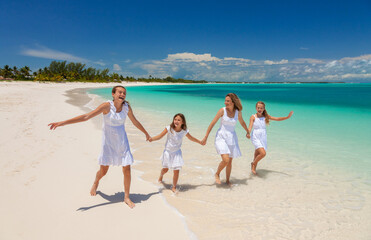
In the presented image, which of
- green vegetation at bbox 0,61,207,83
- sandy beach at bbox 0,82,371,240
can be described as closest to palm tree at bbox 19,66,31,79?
green vegetation at bbox 0,61,207,83

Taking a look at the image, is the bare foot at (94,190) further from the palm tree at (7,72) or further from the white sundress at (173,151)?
the palm tree at (7,72)

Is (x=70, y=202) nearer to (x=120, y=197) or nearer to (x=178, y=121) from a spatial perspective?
(x=120, y=197)

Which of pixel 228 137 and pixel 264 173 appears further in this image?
pixel 264 173

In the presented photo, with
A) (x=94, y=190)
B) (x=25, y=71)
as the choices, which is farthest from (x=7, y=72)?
(x=94, y=190)

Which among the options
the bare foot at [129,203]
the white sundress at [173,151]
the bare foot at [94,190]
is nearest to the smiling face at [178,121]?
the white sundress at [173,151]

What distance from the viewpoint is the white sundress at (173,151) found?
459 cm

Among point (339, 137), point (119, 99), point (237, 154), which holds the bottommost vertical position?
point (339, 137)

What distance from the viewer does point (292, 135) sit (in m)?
11.1

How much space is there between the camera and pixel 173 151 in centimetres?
469

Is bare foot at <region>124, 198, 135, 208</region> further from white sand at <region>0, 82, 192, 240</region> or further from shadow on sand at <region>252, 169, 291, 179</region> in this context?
shadow on sand at <region>252, 169, 291, 179</region>

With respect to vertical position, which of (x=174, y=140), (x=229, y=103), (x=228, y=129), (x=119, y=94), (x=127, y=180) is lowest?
(x=127, y=180)

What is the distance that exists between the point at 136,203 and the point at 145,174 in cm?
151

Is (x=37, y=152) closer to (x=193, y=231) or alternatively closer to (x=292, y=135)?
(x=193, y=231)

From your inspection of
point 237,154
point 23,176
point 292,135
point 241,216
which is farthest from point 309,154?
point 23,176
